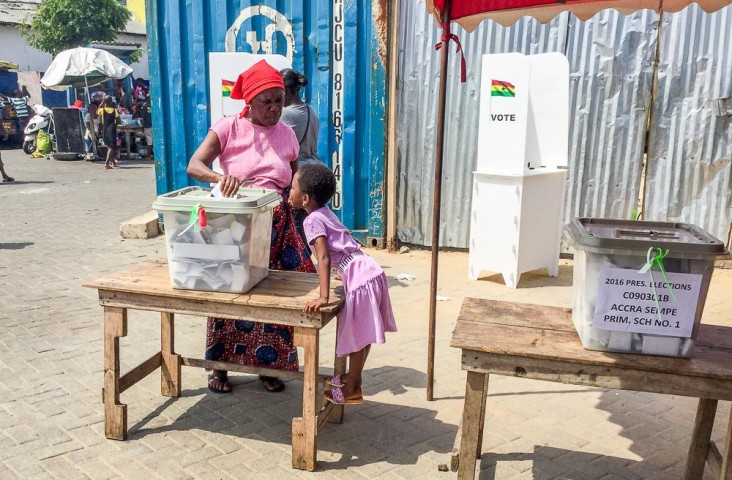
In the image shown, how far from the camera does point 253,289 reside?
2969mm

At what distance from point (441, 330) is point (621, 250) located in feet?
9.13

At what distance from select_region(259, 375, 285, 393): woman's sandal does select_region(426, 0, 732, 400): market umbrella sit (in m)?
0.87

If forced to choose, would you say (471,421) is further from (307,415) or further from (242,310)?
(242,310)

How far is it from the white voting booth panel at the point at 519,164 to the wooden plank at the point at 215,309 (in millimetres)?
3342

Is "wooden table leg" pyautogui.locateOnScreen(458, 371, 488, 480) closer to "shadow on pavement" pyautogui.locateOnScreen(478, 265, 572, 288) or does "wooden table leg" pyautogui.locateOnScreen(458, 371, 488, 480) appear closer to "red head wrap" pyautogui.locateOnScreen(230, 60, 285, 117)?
"red head wrap" pyautogui.locateOnScreen(230, 60, 285, 117)

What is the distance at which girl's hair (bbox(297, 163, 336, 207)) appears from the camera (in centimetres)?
297

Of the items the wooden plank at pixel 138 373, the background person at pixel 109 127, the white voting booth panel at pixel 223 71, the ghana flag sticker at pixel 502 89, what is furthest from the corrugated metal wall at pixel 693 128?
the background person at pixel 109 127

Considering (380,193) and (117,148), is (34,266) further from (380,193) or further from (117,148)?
(117,148)

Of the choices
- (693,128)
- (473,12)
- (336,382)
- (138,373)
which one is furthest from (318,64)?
(336,382)

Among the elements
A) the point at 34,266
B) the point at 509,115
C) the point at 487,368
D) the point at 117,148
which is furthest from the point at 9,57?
the point at 487,368

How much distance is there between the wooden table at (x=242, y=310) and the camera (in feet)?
9.21

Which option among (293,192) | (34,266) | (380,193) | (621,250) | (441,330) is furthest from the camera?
(380,193)

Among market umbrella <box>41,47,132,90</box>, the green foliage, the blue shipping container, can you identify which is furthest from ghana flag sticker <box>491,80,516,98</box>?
the green foliage

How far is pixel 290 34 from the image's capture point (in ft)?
22.4
